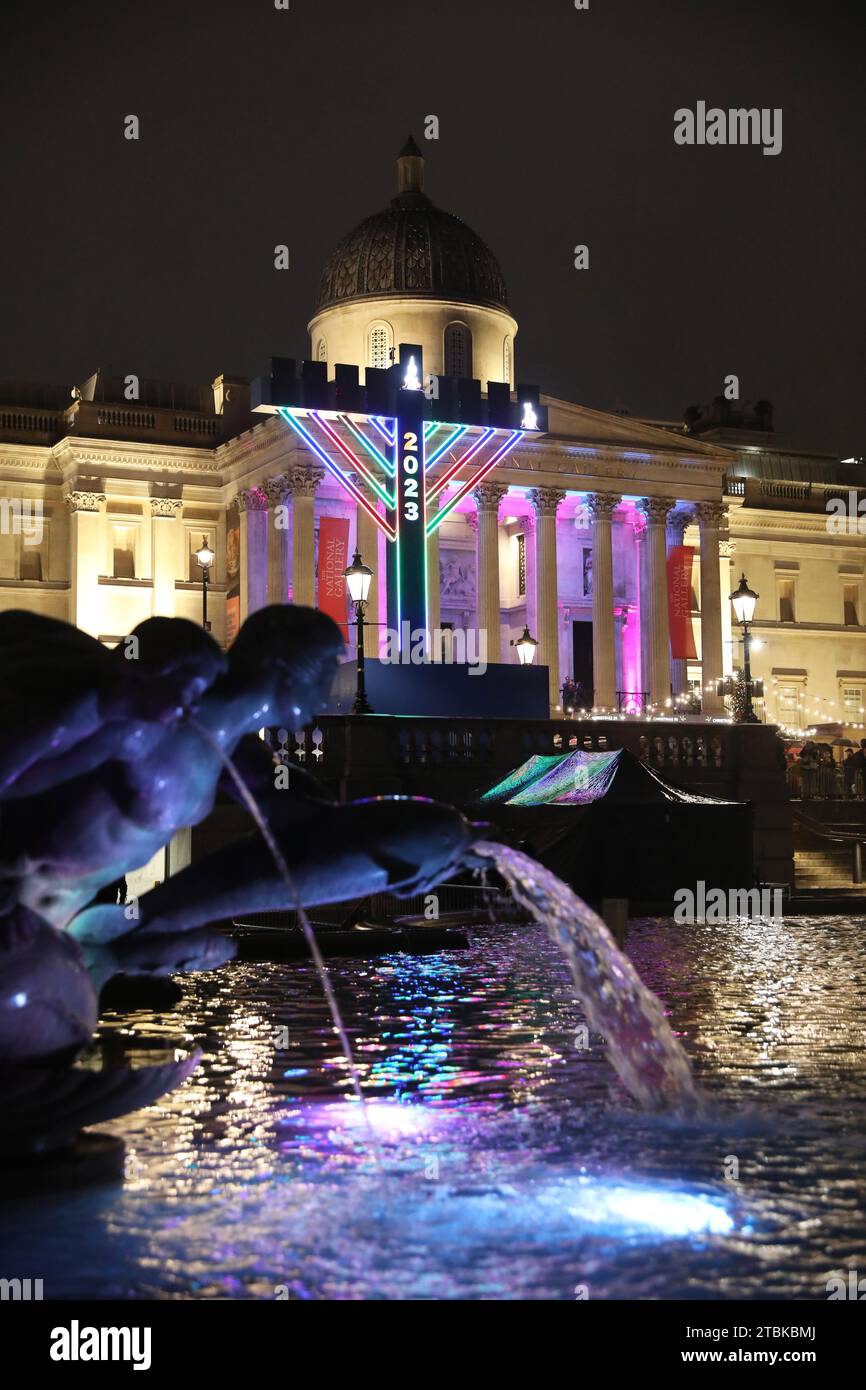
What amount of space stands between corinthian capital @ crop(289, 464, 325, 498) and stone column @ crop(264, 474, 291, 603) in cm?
69

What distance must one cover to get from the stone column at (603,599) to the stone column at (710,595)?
12.6 feet

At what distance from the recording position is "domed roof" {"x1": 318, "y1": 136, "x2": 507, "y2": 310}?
64.5m

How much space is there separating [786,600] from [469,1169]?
7557 cm

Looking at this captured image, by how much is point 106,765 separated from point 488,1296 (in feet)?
7.49

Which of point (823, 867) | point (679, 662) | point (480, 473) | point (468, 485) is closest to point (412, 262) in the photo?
point (679, 662)

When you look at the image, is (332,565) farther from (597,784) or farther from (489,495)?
(597,784)

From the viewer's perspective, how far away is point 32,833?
6125 mm

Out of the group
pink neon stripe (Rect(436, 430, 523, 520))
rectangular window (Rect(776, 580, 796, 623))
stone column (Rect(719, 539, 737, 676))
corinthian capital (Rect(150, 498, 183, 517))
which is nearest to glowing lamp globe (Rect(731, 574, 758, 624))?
pink neon stripe (Rect(436, 430, 523, 520))

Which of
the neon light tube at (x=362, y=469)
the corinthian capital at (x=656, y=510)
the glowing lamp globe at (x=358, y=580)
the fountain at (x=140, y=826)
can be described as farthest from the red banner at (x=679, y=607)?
the fountain at (x=140, y=826)

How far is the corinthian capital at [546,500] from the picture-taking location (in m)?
61.9

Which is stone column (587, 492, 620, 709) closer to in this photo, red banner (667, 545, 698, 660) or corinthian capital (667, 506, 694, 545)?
red banner (667, 545, 698, 660)

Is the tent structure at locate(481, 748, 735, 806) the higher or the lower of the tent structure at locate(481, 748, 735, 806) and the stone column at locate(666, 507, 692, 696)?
the lower

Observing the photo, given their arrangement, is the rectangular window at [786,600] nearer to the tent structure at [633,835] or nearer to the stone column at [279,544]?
the stone column at [279,544]

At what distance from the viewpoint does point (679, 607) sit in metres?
64.6
